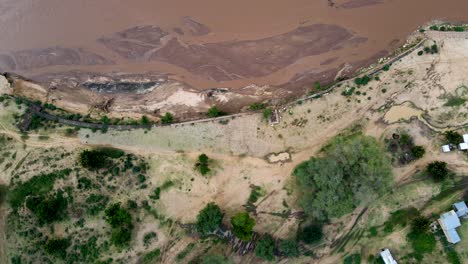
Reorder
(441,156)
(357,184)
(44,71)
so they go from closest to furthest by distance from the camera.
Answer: (357,184), (441,156), (44,71)

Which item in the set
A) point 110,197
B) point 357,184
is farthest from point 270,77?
point 110,197

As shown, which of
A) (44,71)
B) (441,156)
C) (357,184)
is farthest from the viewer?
(44,71)

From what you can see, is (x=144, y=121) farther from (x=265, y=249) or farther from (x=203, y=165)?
(x=265, y=249)

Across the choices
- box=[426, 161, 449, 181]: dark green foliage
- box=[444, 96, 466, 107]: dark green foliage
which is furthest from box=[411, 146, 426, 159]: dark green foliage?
box=[444, 96, 466, 107]: dark green foliage

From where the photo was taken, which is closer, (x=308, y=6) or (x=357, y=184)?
(x=357, y=184)

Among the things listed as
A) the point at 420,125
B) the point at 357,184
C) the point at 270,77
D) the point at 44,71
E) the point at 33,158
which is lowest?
the point at 357,184

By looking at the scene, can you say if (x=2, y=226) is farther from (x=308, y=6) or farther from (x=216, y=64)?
(x=308, y=6)
